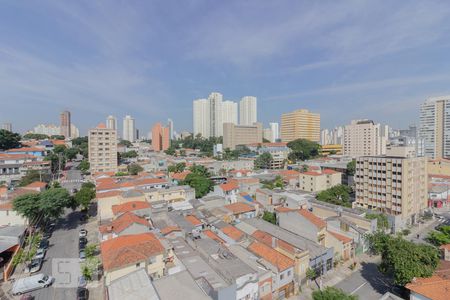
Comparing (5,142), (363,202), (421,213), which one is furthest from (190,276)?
(5,142)

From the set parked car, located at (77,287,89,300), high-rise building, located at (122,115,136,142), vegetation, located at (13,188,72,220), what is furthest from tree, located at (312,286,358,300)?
high-rise building, located at (122,115,136,142)

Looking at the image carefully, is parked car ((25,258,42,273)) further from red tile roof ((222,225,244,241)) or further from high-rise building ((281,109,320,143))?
high-rise building ((281,109,320,143))

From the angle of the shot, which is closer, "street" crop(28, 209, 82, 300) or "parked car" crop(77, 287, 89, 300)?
"parked car" crop(77, 287, 89, 300)

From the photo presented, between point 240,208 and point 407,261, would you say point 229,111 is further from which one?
point 407,261

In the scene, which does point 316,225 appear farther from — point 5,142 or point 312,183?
point 5,142

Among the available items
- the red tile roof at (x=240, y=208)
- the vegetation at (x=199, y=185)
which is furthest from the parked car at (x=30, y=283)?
the vegetation at (x=199, y=185)

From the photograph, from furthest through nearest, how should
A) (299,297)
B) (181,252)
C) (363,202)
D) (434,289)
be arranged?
(363,202), (181,252), (299,297), (434,289)
